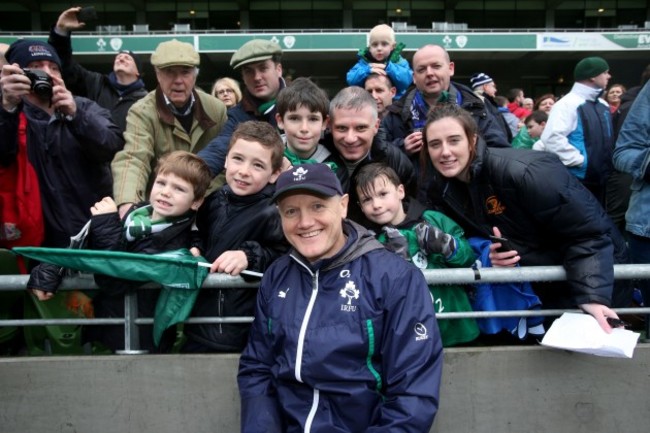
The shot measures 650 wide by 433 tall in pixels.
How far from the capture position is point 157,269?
279cm

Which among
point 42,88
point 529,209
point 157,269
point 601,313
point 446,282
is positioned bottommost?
point 601,313

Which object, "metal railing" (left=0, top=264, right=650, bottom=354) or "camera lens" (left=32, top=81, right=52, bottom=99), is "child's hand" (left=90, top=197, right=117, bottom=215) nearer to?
"metal railing" (left=0, top=264, right=650, bottom=354)

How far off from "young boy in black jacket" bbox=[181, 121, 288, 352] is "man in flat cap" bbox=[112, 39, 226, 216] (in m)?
0.88

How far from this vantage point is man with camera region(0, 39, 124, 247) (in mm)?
3586

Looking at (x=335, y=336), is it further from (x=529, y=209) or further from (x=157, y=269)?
(x=529, y=209)

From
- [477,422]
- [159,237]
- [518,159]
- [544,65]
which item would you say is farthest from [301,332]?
[544,65]

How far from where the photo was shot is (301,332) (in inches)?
97.0

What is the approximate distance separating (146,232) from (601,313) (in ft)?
8.31

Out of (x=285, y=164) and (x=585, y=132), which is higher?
(x=585, y=132)

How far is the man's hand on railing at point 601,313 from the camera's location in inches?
110

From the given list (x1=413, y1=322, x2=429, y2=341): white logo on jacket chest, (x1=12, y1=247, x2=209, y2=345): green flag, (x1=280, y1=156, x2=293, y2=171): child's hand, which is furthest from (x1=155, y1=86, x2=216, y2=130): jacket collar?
(x1=413, y1=322, x2=429, y2=341): white logo on jacket chest

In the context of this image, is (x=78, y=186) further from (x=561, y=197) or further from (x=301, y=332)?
(x=561, y=197)

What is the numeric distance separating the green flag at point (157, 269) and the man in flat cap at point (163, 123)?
92cm

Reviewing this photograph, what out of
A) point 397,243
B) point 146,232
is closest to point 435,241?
point 397,243
